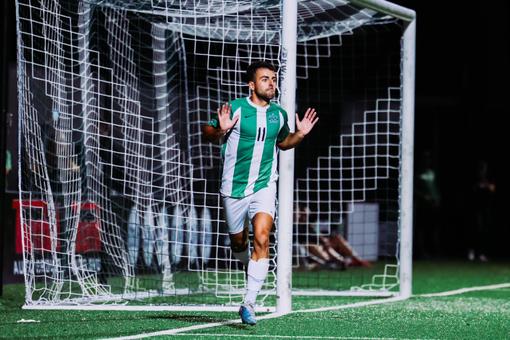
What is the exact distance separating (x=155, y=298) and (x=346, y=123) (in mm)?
4762

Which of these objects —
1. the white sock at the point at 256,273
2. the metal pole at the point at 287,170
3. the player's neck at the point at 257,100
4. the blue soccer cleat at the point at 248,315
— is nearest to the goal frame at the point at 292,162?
the metal pole at the point at 287,170

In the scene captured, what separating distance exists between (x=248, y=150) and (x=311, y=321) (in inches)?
53.2

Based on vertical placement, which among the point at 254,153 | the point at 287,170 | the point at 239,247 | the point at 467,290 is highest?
the point at 254,153

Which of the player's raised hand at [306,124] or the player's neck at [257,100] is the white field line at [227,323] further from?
the player's neck at [257,100]

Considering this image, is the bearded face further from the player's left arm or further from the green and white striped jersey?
the player's left arm

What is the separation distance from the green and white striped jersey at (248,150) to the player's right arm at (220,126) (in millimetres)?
230

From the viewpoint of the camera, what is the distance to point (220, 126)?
767 centimetres

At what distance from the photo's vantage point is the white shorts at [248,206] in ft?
26.1

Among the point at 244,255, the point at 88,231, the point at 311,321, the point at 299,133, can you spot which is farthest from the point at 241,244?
the point at 88,231

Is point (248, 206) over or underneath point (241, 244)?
over

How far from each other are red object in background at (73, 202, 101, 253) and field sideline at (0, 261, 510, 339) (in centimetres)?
76

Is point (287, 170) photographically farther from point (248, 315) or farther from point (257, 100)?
point (248, 315)

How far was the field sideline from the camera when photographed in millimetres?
7238

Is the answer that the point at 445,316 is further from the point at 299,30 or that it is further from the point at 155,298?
the point at 299,30
